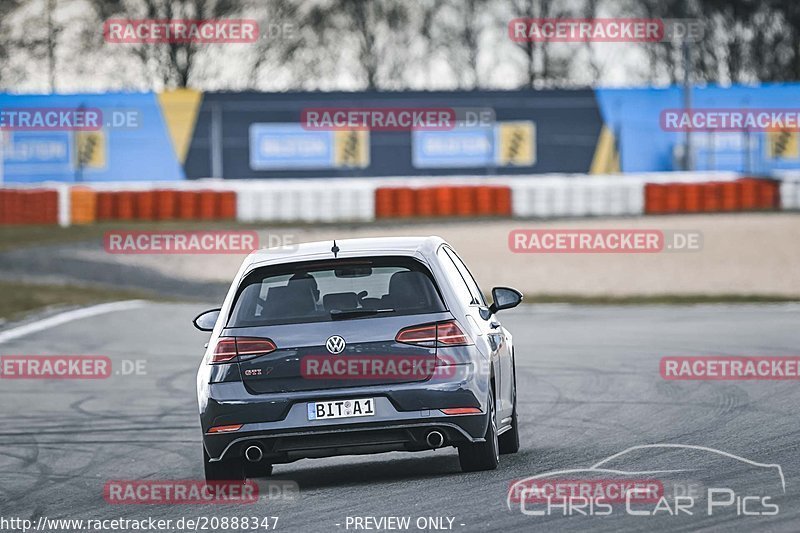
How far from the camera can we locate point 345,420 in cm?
819

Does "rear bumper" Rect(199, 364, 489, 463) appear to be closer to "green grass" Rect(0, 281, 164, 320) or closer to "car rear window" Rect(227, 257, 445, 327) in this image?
"car rear window" Rect(227, 257, 445, 327)

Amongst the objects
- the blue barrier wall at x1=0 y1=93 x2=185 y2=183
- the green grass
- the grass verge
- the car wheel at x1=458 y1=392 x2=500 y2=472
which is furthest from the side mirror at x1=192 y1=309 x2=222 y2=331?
the blue barrier wall at x1=0 y1=93 x2=185 y2=183

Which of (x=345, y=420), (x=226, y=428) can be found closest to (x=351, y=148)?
(x=226, y=428)

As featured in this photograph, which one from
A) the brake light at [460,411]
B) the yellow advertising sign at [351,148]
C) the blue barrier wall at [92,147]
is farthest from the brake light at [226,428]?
the yellow advertising sign at [351,148]

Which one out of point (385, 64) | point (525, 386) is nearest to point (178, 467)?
point (525, 386)

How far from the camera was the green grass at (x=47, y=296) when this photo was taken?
76.9ft

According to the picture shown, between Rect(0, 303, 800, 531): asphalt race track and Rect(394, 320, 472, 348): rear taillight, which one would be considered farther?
Rect(394, 320, 472, 348): rear taillight

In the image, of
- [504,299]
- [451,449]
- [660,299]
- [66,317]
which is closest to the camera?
[504,299]

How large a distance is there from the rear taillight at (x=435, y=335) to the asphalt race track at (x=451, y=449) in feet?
2.40

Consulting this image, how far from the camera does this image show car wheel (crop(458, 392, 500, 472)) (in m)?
8.55

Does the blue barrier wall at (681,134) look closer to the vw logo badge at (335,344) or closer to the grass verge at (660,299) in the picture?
the grass verge at (660,299)

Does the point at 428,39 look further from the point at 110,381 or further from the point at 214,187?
the point at 110,381

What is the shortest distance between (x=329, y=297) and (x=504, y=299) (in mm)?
1391

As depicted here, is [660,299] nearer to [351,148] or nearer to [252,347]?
[252,347]
